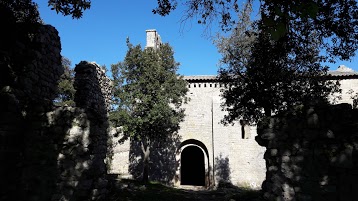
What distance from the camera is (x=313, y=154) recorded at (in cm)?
551

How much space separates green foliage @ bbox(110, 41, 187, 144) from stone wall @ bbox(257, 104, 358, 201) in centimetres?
962

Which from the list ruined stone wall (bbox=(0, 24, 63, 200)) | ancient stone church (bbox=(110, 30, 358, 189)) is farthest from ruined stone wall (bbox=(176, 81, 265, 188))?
ruined stone wall (bbox=(0, 24, 63, 200))

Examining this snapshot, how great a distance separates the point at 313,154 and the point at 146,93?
460 inches

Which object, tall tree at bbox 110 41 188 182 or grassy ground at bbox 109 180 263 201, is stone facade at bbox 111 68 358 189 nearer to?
tall tree at bbox 110 41 188 182

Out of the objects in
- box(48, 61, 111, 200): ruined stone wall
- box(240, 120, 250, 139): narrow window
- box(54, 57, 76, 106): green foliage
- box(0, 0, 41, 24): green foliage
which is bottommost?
box(48, 61, 111, 200): ruined stone wall

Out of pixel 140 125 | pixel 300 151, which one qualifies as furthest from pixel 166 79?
pixel 300 151

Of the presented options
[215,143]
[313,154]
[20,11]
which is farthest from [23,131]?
[215,143]

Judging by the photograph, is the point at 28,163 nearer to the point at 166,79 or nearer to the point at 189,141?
the point at 166,79

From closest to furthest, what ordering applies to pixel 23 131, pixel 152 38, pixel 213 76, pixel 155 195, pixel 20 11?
pixel 23 131, pixel 20 11, pixel 155 195, pixel 213 76, pixel 152 38

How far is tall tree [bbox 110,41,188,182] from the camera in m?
15.5

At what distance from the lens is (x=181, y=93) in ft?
56.5

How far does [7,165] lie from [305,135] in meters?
5.84

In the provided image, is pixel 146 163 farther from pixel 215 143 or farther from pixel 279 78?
pixel 279 78

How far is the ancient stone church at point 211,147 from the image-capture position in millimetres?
19078
